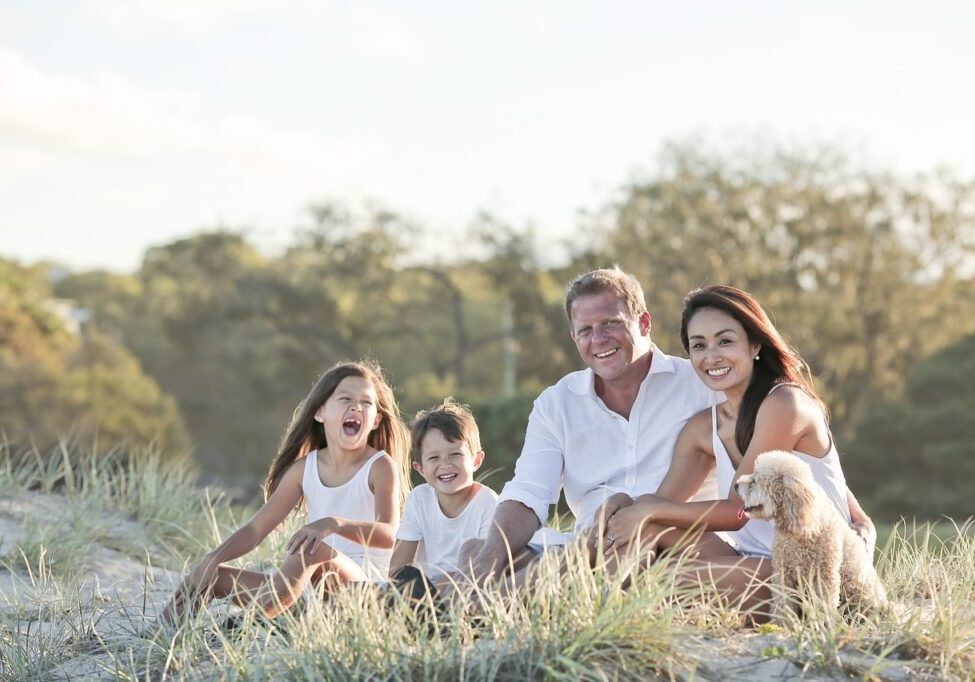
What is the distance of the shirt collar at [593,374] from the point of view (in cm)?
534

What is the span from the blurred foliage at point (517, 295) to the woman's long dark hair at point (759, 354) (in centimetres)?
1579

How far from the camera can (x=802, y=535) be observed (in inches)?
171

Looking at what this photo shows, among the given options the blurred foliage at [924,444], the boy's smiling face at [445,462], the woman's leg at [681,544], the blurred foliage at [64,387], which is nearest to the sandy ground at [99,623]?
the woman's leg at [681,544]

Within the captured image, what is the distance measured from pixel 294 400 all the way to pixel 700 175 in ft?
48.7

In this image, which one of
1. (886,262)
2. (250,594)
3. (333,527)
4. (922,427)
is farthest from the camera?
(886,262)

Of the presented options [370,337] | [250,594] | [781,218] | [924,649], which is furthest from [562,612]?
[370,337]

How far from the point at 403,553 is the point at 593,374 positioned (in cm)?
118

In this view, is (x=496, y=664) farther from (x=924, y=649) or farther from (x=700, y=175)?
(x=700, y=175)

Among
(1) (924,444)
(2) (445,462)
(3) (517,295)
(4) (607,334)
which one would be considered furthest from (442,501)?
(3) (517,295)

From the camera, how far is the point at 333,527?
213 inches

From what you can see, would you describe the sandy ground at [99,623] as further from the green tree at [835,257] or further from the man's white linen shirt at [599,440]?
the green tree at [835,257]

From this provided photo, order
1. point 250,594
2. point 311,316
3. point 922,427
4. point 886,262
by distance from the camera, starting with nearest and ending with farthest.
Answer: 1. point 250,594
2. point 922,427
3. point 886,262
4. point 311,316

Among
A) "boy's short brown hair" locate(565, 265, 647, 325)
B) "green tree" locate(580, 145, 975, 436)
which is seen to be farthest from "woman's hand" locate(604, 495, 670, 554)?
"green tree" locate(580, 145, 975, 436)

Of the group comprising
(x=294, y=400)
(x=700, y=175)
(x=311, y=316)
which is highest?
(x=700, y=175)
